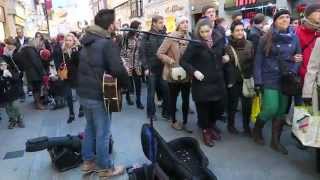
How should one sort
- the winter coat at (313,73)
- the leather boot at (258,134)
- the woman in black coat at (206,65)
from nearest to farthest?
1. the winter coat at (313,73)
2. the woman in black coat at (206,65)
3. the leather boot at (258,134)

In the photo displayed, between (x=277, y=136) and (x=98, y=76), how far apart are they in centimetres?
229

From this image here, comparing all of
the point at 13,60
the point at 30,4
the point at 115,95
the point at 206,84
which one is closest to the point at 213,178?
the point at 115,95

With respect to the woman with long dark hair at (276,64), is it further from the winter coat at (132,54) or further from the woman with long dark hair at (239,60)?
the winter coat at (132,54)

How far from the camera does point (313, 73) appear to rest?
13.3ft

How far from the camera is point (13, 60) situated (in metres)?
8.20

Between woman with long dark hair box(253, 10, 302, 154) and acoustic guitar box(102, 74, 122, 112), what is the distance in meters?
1.70

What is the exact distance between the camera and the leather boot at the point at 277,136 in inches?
196

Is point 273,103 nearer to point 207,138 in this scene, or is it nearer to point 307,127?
point 307,127

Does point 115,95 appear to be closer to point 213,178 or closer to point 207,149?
point 213,178

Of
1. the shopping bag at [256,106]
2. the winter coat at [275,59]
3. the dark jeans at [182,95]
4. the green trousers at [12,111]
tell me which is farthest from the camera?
the green trousers at [12,111]

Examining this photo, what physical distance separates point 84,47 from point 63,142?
3.86 feet

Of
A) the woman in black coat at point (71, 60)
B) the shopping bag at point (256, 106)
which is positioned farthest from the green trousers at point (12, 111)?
the shopping bag at point (256, 106)

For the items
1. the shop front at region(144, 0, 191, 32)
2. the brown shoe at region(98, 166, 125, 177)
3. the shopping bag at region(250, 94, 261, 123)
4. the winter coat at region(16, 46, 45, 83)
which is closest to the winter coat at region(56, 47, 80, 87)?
the winter coat at region(16, 46, 45, 83)

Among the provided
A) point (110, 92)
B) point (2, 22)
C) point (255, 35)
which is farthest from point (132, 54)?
point (2, 22)
